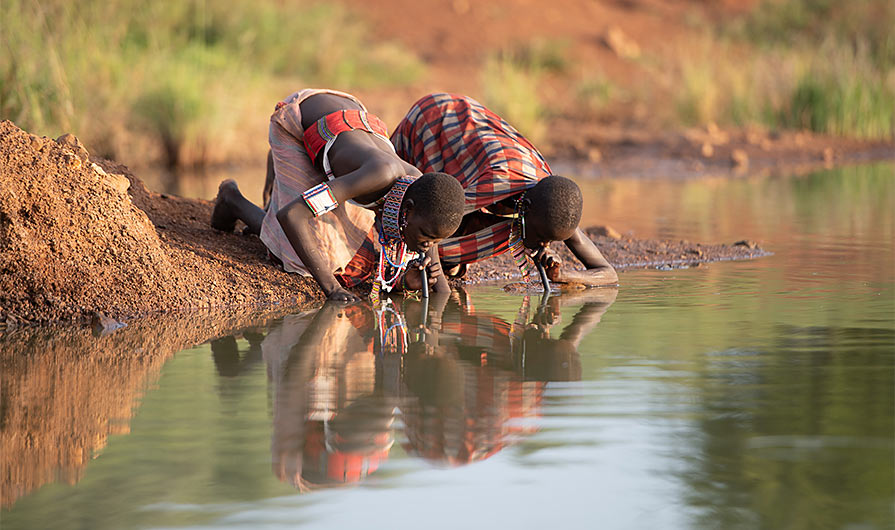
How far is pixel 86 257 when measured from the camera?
4.69 m

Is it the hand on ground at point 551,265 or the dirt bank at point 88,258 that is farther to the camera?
the hand on ground at point 551,265

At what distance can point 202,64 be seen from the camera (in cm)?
1413

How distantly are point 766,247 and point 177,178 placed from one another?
7.29m

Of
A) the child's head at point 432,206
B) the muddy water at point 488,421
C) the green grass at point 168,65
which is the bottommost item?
the muddy water at point 488,421

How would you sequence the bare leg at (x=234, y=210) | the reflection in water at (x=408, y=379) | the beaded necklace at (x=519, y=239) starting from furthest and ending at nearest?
the bare leg at (x=234, y=210)
the beaded necklace at (x=519, y=239)
the reflection in water at (x=408, y=379)

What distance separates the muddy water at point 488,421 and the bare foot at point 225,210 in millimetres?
1333

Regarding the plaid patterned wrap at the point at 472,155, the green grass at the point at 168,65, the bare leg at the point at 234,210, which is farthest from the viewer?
the green grass at the point at 168,65

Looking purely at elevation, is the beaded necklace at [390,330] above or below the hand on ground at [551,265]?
below

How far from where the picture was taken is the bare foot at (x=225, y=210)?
5902mm

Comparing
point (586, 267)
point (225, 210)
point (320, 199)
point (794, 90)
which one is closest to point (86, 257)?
point (320, 199)

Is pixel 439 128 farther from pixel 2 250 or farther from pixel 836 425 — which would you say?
pixel 836 425

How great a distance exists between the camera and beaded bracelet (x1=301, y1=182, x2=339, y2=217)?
15.8 ft

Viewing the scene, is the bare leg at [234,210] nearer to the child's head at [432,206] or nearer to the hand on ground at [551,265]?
the child's head at [432,206]

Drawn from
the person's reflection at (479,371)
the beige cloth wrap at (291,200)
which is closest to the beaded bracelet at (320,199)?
the beige cloth wrap at (291,200)
